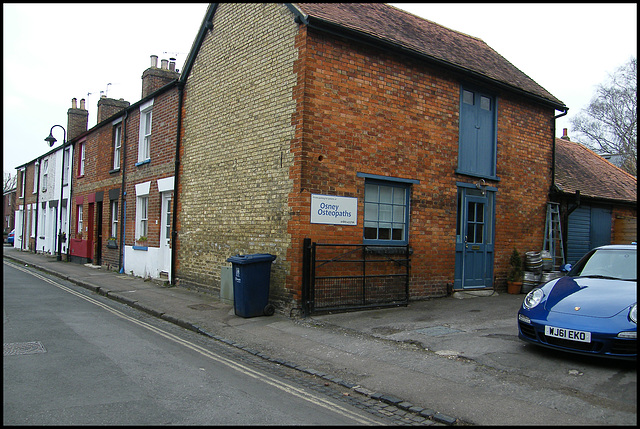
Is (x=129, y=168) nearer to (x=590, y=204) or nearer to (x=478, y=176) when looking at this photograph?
(x=478, y=176)

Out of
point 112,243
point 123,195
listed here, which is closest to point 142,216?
point 123,195

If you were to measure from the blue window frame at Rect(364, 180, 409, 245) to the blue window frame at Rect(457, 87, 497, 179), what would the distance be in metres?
2.01

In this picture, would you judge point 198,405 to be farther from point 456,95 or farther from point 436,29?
point 436,29

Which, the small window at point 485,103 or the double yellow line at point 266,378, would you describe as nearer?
the double yellow line at point 266,378

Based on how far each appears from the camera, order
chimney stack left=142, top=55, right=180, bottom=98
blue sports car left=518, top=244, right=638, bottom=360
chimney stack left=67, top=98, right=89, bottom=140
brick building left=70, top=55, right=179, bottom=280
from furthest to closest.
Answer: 1. chimney stack left=67, top=98, right=89, bottom=140
2. chimney stack left=142, top=55, right=180, bottom=98
3. brick building left=70, top=55, right=179, bottom=280
4. blue sports car left=518, top=244, right=638, bottom=360

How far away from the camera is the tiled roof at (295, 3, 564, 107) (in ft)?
34.0

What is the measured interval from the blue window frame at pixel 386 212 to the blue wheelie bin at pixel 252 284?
2.25 m

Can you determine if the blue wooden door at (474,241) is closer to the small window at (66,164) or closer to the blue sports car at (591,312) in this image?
the blue sports car at (591,312)

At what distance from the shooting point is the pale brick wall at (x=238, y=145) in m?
10.0

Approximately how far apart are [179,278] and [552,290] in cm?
994

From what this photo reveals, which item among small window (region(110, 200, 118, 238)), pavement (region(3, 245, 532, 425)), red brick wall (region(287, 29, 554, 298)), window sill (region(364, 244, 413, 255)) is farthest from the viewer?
small window (region(110, 200, 118, 238))

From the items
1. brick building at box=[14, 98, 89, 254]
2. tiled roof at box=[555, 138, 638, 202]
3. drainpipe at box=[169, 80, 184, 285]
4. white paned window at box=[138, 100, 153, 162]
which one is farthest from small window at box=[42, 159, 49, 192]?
tiled roof at box=[555, 138, 638, 202]

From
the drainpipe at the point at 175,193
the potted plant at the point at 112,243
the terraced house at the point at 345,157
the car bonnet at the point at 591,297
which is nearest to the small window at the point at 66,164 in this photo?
the potted plant at the point at 112,243

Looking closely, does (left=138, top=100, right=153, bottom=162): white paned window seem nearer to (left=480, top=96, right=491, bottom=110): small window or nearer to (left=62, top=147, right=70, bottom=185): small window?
(left=62, top=147, right=70, bottom=185): small window
